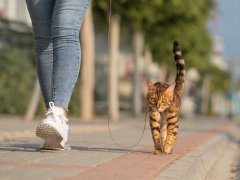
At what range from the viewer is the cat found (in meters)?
6.22

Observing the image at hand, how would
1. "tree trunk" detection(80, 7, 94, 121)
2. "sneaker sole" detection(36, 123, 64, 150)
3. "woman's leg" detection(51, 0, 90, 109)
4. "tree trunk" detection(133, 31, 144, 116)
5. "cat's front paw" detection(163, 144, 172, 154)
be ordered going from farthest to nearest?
"tree trunk" detection(133, 31, 144, 116) → "tree trunk" detection(80, 7, 94, 121) → "cat's front paw" detection(163, 144, 172, 154) → "woman's leg" detection(51, 0, 90, 109) → "sneaker sole" detection(36, 123, 64, 150)

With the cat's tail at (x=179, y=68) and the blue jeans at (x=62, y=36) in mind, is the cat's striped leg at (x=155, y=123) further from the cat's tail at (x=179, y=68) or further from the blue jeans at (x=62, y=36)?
the blue jeans at (x=62, y=36)

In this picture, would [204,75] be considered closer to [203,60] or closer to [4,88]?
[203,60]

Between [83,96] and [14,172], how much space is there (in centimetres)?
1840

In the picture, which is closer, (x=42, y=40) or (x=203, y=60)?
(x=42, y=40)

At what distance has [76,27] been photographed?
598 centimetres

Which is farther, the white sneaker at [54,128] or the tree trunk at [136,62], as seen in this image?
the tree trunk at [136,62]

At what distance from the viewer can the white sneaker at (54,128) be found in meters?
5.52

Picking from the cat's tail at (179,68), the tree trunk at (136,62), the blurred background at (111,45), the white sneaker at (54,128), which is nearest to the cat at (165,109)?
the cat's tail at (179,68)

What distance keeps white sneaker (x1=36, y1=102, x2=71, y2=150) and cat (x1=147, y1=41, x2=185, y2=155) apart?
0.93m

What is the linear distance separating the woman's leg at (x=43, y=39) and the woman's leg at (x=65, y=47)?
26 cm

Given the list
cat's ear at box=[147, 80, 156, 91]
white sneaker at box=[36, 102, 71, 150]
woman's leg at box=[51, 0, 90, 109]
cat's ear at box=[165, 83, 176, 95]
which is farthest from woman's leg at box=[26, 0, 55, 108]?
cat's ear at box=[165, 83, 176, 95]

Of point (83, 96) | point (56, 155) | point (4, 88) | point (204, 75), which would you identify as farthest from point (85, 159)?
point (204, 75)

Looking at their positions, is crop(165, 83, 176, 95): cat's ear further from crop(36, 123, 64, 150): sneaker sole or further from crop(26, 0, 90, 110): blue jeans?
crop(36, 123, 64, 150): sneaker sole
